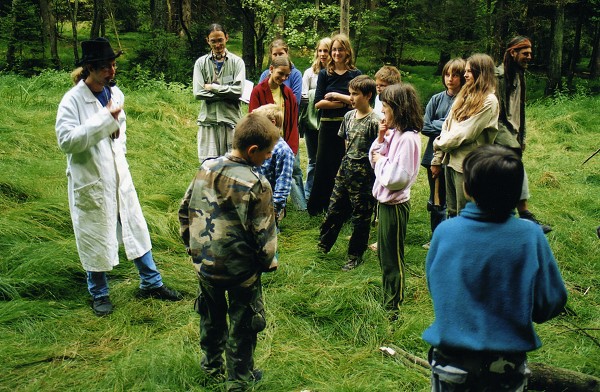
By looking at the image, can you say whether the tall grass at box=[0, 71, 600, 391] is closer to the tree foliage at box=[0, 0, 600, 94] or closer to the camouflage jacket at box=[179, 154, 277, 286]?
the camouflage jacket at box=[179, 154, 277, 286]

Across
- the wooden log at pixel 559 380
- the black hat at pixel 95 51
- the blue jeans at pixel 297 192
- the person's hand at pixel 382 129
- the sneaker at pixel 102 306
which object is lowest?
the sneaker at pixel 102 306

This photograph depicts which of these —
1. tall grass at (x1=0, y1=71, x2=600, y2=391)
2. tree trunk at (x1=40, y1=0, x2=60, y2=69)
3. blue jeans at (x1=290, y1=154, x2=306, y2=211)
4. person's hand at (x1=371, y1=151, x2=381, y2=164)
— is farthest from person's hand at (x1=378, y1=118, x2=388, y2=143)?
tree trunk at (x1=40, y1=0, x2=60, y2=69)

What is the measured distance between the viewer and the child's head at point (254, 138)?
272 centimetres

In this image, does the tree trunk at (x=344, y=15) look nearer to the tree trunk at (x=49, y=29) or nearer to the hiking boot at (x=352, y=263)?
the hiking boot at (x=352, y=263)

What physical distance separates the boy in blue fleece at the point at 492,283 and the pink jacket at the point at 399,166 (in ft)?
5.43

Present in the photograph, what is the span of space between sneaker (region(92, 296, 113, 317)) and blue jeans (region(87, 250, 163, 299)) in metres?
0.03

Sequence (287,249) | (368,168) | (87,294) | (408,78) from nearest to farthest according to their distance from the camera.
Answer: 1. (87,294)
2. (368,168)
3. (287,249)
4. (408,78)

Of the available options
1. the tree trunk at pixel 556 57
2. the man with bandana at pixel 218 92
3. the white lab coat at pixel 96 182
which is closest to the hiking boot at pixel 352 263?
the white lab coat at pixel 96 182

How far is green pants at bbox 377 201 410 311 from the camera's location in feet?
12.6

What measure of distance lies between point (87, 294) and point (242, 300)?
207 centimetres

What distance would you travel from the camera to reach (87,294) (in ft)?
13.9

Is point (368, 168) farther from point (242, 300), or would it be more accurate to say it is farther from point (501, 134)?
point (242, 300)

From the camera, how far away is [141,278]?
4.18 m

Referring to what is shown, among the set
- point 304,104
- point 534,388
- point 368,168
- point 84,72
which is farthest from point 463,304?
point 304,104
